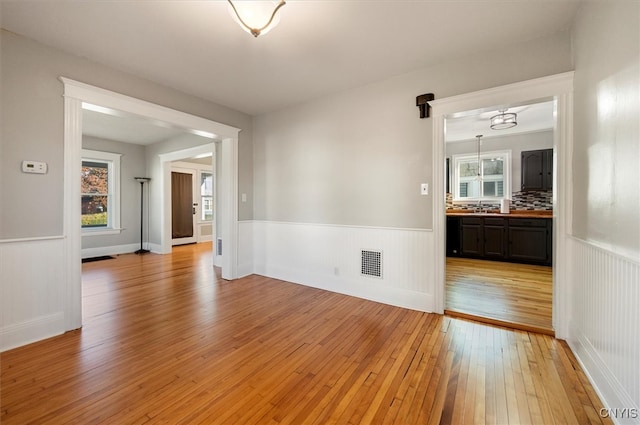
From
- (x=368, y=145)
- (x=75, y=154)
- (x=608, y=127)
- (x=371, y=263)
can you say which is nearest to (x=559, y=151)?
(x=608, y=127)

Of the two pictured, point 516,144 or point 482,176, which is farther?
point 482,176

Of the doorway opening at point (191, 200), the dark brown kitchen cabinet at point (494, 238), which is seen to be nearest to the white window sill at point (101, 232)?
the doorway opening at point (191, 200)

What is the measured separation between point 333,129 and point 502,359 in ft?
9.81

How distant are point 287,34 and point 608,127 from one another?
93.4 inches

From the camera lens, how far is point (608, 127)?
160 cm

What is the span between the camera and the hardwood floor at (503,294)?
2.67 m

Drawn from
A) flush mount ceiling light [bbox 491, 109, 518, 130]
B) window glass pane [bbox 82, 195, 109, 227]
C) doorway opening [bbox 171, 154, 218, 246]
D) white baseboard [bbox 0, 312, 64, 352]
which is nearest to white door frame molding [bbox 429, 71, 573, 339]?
flush mount ceiling light [bbox 491, 109, 518, 130]

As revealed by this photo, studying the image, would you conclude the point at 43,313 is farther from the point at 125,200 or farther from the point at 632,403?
the point at 125,200

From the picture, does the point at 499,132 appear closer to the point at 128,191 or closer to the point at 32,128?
the point at 32,128

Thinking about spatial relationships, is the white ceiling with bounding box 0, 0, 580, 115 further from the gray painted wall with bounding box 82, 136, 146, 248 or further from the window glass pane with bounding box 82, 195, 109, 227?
the window glass pane with bounding box 82, 195, 109, 227

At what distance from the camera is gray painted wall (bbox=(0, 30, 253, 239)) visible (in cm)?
220

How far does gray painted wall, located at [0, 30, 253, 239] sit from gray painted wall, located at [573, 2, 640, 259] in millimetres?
4115

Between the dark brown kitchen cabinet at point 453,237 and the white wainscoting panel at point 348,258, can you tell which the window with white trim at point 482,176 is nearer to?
the dark brown kitchen cabinet at point 453,237

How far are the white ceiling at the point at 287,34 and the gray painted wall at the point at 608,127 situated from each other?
486mm
